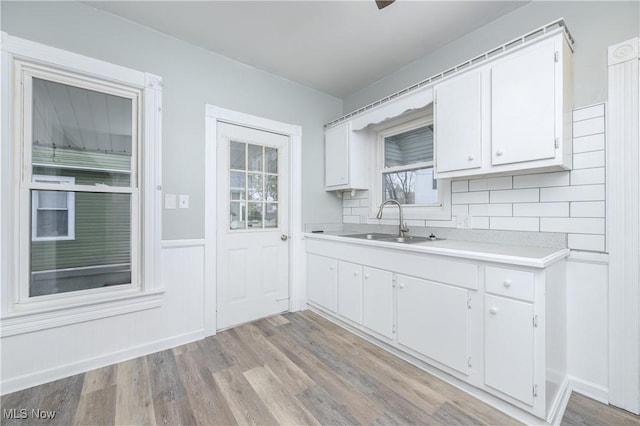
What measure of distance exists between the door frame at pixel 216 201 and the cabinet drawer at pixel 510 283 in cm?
202

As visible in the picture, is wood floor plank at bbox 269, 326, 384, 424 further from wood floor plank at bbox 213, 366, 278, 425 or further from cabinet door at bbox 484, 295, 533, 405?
cabinet door at bbox 484, 295, 533, 405

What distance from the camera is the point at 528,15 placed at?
1.95m

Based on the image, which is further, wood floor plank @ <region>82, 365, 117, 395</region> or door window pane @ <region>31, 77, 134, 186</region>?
door window pane @ <region>31, 77, 134, 186</region>

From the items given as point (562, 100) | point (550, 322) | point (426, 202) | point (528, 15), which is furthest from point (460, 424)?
point (528, 15)

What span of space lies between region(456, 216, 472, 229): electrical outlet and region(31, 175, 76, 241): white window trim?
10.1 feet

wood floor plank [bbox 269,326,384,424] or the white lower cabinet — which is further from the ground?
the white lower cabinet

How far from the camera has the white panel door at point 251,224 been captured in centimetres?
264

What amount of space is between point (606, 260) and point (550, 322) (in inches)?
23.5

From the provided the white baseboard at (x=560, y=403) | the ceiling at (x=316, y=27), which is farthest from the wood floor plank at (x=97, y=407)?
the ceiling at (x=316, y=27)

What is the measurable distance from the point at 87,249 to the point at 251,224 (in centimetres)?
134

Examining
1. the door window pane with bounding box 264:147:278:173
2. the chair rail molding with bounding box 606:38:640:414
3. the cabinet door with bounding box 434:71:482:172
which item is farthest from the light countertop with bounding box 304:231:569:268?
the door window pane with bounding box 264:147:278:173

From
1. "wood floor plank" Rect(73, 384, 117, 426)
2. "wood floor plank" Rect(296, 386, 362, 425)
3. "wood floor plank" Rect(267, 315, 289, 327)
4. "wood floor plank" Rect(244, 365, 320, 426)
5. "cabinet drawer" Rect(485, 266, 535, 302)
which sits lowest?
"wood floor plank" Rect(73, 384, 117, 426)

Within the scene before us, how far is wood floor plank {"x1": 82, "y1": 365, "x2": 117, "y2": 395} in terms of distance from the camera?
5.79 feet

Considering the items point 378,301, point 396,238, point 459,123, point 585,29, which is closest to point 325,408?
point 378,301
